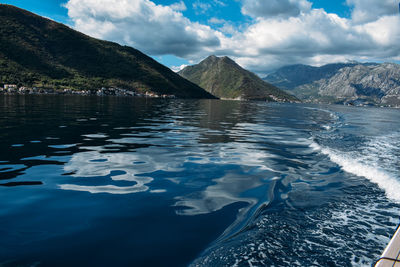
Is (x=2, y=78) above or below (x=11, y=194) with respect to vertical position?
above

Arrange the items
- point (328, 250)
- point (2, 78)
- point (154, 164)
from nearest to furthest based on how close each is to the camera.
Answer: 1. point (328, 250)
2. point (154, 164)
3. point (2, 78)

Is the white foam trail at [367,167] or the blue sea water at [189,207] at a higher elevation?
the white foam trail at [367,167]

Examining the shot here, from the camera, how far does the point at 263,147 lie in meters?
18.5

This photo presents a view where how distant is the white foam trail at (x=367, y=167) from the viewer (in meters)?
10.3

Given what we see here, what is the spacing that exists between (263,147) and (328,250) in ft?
43.5

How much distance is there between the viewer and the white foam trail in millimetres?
10320

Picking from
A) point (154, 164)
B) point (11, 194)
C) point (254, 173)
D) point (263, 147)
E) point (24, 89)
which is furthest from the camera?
point (24, 89)

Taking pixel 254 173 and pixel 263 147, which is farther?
pixel 263 147

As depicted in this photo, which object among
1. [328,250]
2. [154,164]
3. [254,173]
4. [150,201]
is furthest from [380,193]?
[154,164]

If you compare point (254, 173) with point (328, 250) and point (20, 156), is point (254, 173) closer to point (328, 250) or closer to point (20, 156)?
point (328, 250)

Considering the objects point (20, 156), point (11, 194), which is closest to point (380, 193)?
point (11, 194)

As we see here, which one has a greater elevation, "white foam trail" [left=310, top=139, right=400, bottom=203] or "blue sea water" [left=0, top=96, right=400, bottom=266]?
"white foam trail" [left=310, top=139, right=400, bottom=203]

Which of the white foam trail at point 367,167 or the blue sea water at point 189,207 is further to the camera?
the white foam trail at point 367,167

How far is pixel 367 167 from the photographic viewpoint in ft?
43.7
